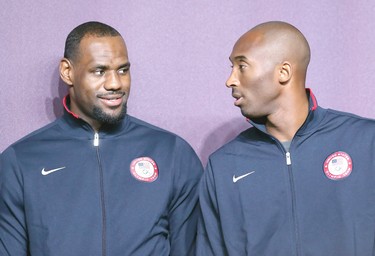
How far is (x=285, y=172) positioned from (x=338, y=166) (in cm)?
17

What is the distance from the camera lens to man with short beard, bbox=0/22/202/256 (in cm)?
204

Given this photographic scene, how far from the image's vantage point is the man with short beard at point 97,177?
204 cm

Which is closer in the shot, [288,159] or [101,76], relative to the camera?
[288,159]

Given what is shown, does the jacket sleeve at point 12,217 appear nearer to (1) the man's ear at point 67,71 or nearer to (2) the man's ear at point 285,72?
(1) the man's ear at point 67,71

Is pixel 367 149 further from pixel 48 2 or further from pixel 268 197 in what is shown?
pixel 48 2

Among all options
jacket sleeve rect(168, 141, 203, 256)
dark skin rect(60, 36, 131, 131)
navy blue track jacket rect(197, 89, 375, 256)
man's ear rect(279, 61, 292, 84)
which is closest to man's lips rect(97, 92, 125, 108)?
dark skin rect(60, 36, 131, 131)

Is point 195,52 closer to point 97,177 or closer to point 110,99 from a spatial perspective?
point 110,99

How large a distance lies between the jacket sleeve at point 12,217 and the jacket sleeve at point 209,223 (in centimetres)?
59

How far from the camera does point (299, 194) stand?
6.49 feet

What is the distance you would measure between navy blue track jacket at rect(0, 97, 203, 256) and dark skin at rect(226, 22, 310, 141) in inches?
12.8

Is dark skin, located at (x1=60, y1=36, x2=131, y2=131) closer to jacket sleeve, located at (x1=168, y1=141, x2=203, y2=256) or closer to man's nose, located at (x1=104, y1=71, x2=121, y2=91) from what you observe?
man's nose, located at (x1=104, y1=71, x2=121, y2=91)

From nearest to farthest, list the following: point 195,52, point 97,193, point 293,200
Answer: point 293,200, point 97,193, point 195,52

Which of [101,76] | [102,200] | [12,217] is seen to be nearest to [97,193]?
[102,200]

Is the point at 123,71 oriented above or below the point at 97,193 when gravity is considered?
above
